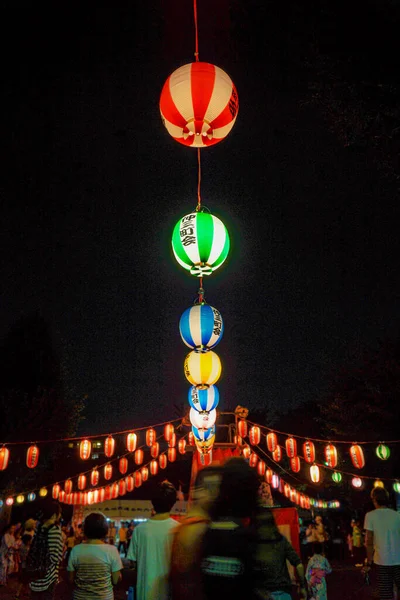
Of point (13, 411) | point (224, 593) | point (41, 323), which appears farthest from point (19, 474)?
point (224, 593)

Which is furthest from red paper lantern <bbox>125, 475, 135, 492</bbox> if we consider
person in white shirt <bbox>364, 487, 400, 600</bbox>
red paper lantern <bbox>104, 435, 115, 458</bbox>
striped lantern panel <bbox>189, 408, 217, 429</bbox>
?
person in white shirt <bbox>364, 487, 400, 600</bbox>

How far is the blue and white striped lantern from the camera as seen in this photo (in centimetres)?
969

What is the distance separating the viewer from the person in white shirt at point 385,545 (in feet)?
16.6

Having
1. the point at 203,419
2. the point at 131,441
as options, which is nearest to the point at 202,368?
the point at 203,419

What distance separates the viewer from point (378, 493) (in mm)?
5309

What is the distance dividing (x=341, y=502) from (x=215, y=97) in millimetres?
36297

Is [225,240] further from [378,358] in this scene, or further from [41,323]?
[41,323]

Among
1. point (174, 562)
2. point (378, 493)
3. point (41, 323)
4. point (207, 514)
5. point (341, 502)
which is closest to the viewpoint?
point (207, 514)

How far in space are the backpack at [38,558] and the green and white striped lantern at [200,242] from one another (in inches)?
184

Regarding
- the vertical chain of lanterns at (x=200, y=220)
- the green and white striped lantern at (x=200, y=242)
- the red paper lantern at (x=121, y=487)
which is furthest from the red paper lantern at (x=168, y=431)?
the green and white striped lantern at (x=200, y=242)

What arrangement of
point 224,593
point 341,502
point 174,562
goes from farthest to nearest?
point 341,502 → point 174,562 → point 224,593

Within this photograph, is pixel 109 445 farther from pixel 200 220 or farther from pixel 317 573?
pixel 200 220

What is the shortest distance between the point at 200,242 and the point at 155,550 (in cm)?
480

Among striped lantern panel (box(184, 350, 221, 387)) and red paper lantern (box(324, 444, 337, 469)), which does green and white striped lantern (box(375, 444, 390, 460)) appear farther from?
striped lantern panel (box(184, 350, 221, 387))
